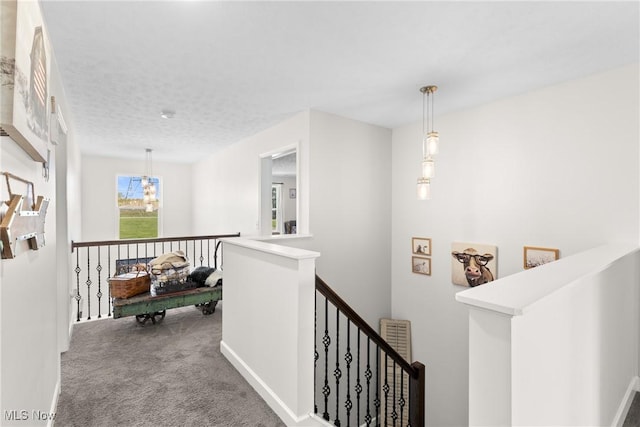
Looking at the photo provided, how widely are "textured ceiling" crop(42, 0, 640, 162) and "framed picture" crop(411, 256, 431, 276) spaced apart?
1969mm

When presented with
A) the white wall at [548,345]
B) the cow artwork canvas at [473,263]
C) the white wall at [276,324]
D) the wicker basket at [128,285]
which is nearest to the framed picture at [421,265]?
the cow artwork canvas at [473,263]

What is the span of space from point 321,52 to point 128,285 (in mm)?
3028

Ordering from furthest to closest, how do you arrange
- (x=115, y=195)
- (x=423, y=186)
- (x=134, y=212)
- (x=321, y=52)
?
(x=134, y=212), (x=115, y=195), (x=423, y=186), (x=321, y=52)

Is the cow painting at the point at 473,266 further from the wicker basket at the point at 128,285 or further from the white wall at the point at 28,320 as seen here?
the white wall at the point at 28,320

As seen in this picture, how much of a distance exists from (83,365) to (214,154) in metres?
4.51

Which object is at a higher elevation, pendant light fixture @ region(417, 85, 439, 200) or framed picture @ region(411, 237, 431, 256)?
pendant light fixture @ region(417, 85, 439, 200)

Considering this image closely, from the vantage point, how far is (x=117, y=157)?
673 centimetres

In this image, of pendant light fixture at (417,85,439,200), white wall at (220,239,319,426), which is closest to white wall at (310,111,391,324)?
pendant light fixture at (417,85,439,200)

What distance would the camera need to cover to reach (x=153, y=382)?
2.39 meters

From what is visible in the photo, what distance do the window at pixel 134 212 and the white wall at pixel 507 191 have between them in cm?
596

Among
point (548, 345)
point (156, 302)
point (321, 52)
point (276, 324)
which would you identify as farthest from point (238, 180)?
point (548, 345)

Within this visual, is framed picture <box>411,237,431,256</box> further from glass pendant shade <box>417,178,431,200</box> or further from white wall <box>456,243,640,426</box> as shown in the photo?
white wall <box>456,243,640,426</box>

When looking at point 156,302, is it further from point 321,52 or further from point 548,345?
point 548,345

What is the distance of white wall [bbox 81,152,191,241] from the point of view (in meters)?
6.57
